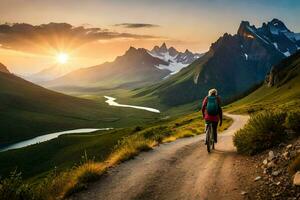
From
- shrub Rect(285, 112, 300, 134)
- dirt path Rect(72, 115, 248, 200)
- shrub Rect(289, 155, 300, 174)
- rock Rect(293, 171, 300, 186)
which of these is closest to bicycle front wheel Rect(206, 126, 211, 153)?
dirt path Rect(72, 115, 248, 200)

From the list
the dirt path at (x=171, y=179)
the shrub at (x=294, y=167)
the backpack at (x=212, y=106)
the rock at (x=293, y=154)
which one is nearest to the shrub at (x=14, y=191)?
the dirt path at (x=171, y=179)

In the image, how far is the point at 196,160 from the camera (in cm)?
1927

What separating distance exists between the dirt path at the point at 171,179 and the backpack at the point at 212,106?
2.15 m

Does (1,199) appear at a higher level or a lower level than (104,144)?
higher

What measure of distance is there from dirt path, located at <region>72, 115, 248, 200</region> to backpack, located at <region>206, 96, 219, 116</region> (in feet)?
7.04

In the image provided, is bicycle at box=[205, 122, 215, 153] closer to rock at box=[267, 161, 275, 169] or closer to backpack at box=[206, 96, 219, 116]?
backpack at box=[206, 96, 219, 116]

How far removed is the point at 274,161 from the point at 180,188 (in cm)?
394

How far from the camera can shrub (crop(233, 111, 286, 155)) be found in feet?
60.1

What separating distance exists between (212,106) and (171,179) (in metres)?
7.04

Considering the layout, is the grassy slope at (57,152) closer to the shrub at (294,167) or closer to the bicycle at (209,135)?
the bicycle at (209,135)

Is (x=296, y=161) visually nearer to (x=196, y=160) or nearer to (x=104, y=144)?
(x=196, y=160)

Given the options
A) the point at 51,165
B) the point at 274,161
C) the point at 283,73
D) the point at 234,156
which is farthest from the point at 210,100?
the point at 283,73

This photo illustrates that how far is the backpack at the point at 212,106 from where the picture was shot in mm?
21391

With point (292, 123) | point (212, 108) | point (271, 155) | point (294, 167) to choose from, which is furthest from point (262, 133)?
point (294, 167)
